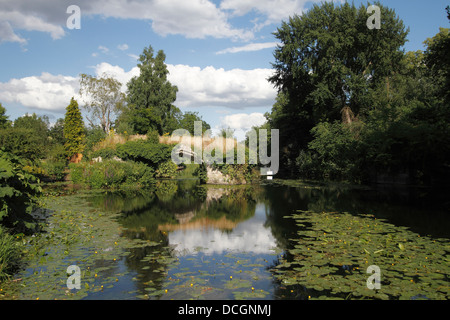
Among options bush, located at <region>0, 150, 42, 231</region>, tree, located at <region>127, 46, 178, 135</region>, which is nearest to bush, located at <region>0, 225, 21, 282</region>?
bush, located at <region>0, 150, 42, 231</region>

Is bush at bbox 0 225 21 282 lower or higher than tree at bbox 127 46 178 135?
lower

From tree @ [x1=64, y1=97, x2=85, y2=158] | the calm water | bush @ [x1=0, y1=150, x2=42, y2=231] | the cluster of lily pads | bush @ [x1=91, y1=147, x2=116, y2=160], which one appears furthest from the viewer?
tree @ [x1=64, y1=97, x2=85, y2=158]

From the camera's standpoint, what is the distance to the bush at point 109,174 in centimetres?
2273

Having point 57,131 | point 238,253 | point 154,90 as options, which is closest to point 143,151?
point 238,253

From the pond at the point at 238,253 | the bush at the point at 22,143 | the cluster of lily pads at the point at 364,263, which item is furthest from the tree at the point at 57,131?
the cluster of lily pads at the point at 364,263

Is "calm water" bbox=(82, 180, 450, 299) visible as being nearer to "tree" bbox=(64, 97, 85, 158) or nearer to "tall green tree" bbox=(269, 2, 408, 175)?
"tall green tree" bbox=(269, 2, 408, 175)

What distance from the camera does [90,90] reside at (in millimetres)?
51719

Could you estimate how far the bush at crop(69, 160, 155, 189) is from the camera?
2273 centimetres

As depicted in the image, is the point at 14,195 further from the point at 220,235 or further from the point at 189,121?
the point at 189,121

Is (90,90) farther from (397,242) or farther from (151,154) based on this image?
(397,242)

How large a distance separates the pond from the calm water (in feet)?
0.10

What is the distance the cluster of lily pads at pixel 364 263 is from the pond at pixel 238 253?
0.02m
